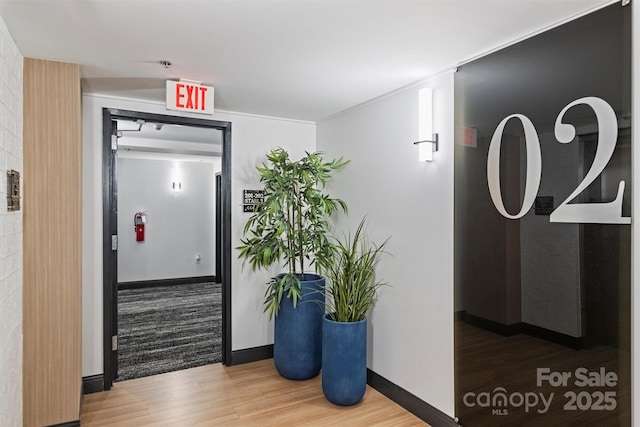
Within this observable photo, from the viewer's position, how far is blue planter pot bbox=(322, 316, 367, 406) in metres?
2.93

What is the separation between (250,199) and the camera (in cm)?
392

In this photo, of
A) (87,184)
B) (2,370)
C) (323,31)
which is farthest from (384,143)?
(2,370)

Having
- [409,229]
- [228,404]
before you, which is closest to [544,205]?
[409,229]

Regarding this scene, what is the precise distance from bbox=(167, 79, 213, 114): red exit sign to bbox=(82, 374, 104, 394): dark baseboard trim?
89.4 inches

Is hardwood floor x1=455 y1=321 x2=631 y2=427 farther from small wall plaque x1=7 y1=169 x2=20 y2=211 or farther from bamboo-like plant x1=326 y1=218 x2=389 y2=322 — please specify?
small wall plaque x1=7 y1=169 x2=20 y2=211

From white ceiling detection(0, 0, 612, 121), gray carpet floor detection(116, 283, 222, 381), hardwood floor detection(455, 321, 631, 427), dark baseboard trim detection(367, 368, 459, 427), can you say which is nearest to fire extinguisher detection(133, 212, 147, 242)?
gray carpet floor detection(116, 283, 222, 381)

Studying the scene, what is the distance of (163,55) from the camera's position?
242 centimetres

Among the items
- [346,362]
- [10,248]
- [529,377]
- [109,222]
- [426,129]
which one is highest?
[426,129]

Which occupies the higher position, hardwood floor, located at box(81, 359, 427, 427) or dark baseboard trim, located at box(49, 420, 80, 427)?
dark baseboard trim, located at box(49, 420, 80, 427)

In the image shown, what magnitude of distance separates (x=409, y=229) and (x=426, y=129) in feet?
2.45

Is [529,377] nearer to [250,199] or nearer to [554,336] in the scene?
[554,336]

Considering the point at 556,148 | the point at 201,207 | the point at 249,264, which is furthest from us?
the point at 201,207

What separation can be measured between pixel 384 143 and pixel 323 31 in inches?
52.9

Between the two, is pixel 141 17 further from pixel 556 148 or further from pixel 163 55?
pixel 556 148
